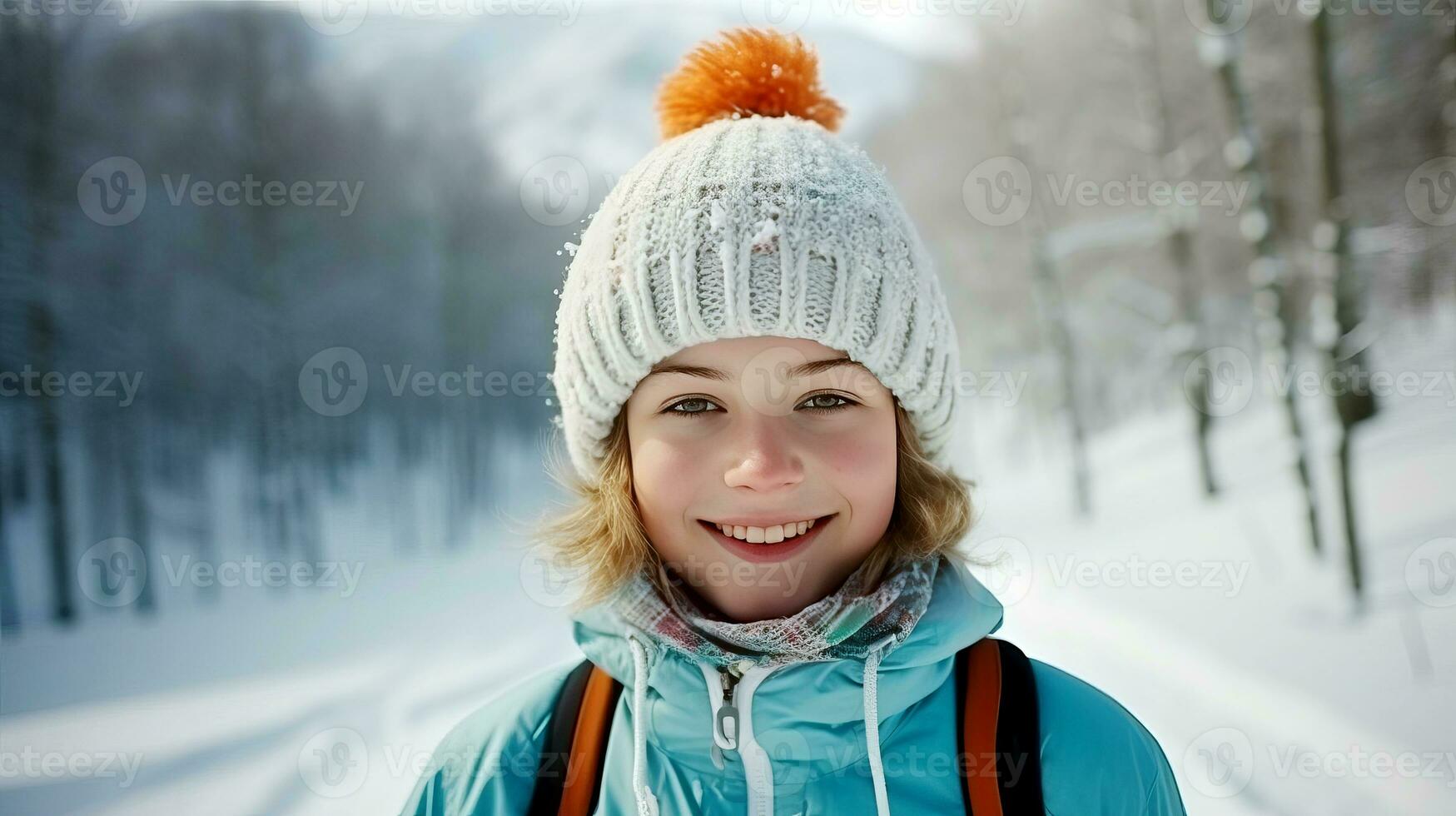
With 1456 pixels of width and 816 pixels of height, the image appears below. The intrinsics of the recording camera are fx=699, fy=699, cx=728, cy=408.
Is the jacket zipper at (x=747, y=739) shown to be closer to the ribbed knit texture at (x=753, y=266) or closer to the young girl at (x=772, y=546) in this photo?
the young girl at (x=772, y=546)

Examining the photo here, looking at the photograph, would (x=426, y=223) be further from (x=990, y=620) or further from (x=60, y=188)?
(x=990, y=620)

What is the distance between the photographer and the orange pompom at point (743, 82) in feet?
5.87

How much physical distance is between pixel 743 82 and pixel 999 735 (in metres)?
1.60

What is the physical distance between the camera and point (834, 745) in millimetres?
1332

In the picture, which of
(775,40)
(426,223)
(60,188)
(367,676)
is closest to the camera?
(775,40)

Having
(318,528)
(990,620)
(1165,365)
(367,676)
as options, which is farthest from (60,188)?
(1165,365)

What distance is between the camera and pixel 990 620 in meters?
1.43

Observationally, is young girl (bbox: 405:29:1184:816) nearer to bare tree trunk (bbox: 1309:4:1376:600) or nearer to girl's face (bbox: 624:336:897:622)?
girl's face (bbox: 624:336:897:622)

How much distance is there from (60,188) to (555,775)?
41.3 ft

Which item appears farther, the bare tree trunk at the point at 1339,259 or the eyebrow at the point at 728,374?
the bare tree trunk at the point at 1339,259

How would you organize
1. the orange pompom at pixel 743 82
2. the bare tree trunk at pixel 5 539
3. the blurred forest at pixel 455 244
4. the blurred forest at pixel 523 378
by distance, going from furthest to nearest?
1. the bare tree trunk at pixel 5 539
2. the blurred forest at pixel 455 244
3. the blurred forest at pixel 523 378
4. the orange pompom at pixel 743 82

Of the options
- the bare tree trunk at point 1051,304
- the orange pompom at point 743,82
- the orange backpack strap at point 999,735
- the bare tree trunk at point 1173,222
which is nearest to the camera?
the orange backpack strap at point 999,735

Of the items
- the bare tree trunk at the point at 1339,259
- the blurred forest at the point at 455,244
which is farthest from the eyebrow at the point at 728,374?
the bare tree trunk at the point at 1339,259

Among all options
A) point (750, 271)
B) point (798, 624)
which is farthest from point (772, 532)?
point (750, 271)
